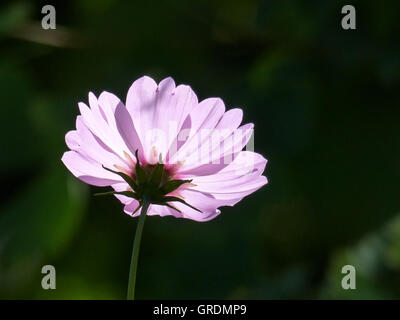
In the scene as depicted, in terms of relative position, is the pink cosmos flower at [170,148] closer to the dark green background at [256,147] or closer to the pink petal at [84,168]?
the pink petal at [84,168]

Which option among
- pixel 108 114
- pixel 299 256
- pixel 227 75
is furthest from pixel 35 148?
pixel 108 114

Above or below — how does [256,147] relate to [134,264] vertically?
above

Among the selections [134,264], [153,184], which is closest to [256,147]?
[153,184]

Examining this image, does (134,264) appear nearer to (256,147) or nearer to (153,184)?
(153,184)

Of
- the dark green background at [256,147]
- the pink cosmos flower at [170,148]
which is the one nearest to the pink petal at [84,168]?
the pink cosmos flower at [170,148]

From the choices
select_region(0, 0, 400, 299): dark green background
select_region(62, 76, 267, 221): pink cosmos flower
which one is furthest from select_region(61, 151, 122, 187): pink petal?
select_region(0, 0, 400, 299): dark green background

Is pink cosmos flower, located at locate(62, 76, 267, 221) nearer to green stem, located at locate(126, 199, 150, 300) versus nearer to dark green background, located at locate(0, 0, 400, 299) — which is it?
green stem, located at locate(126, 199, 150, 300)
